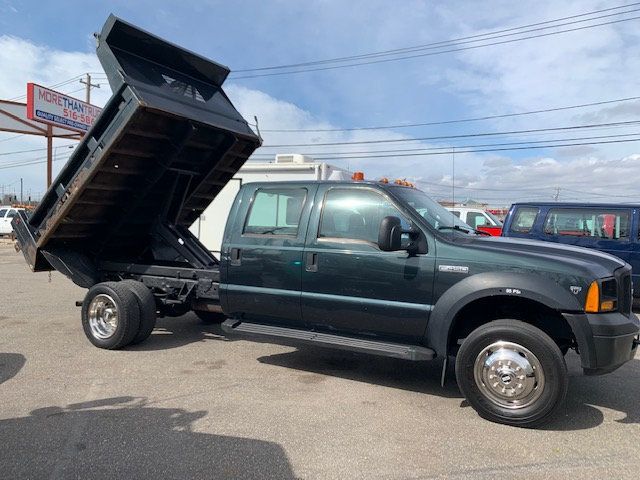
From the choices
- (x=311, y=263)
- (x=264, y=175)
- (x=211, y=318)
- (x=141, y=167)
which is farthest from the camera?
(x=264, y=175)

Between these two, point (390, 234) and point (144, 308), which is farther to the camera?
point (144, 308)

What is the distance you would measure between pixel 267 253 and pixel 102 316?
96.8 inches

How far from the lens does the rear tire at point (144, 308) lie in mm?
6086

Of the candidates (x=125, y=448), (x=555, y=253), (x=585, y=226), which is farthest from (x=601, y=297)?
(x=585, y=226)

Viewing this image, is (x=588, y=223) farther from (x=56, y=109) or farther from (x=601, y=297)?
(x=56, y=109)

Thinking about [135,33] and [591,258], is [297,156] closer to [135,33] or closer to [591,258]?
[135,33]

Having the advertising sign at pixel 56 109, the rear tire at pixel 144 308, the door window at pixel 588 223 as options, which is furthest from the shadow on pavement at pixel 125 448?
the advertising sign at pixel 56 109

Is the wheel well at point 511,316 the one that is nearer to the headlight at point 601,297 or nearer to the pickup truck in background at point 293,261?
the pickup truck in background at point 293,261

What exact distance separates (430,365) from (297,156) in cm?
587

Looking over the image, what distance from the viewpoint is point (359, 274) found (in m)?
4.69

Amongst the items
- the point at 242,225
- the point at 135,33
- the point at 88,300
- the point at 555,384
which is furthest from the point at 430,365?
the point at 135,33

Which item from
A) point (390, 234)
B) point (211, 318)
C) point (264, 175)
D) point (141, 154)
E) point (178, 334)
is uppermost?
point (264, 175)

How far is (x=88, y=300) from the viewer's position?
622 cm

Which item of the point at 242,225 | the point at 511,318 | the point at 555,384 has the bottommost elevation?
the point at 555,384
